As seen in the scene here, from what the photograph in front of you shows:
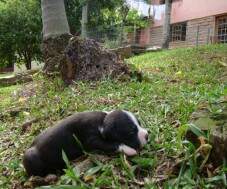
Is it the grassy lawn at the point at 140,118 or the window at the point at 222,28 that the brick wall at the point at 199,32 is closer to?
the window at the point at 222,28

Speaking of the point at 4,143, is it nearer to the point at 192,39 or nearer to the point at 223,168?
the point at 223,168

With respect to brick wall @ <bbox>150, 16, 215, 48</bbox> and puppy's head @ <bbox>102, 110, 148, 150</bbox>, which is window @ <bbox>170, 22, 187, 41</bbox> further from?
puppy's head @ <bbox>102, 110, 148, 150</bbox>

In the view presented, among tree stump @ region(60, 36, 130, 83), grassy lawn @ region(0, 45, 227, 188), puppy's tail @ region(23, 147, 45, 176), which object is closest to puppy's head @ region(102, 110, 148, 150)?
grassy lawn @ region(0, 45, 227, 188)

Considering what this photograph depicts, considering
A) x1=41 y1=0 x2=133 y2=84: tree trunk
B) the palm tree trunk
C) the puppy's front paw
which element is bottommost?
the puppy's front paw

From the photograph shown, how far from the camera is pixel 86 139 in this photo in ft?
14.5

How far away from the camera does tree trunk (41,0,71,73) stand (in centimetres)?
957

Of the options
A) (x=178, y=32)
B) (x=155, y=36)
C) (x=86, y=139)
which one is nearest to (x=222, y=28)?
(x=178, y=32)

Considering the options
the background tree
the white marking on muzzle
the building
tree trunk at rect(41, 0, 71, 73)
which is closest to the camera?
the white marking on muzzle

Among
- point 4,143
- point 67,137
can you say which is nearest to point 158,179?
point 67,137

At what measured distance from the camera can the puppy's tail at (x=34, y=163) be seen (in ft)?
14.9

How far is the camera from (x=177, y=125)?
16.8 feet

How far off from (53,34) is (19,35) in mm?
16954

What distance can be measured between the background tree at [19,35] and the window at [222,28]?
10066 mm

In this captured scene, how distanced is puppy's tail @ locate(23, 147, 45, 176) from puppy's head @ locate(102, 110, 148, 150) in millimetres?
712
